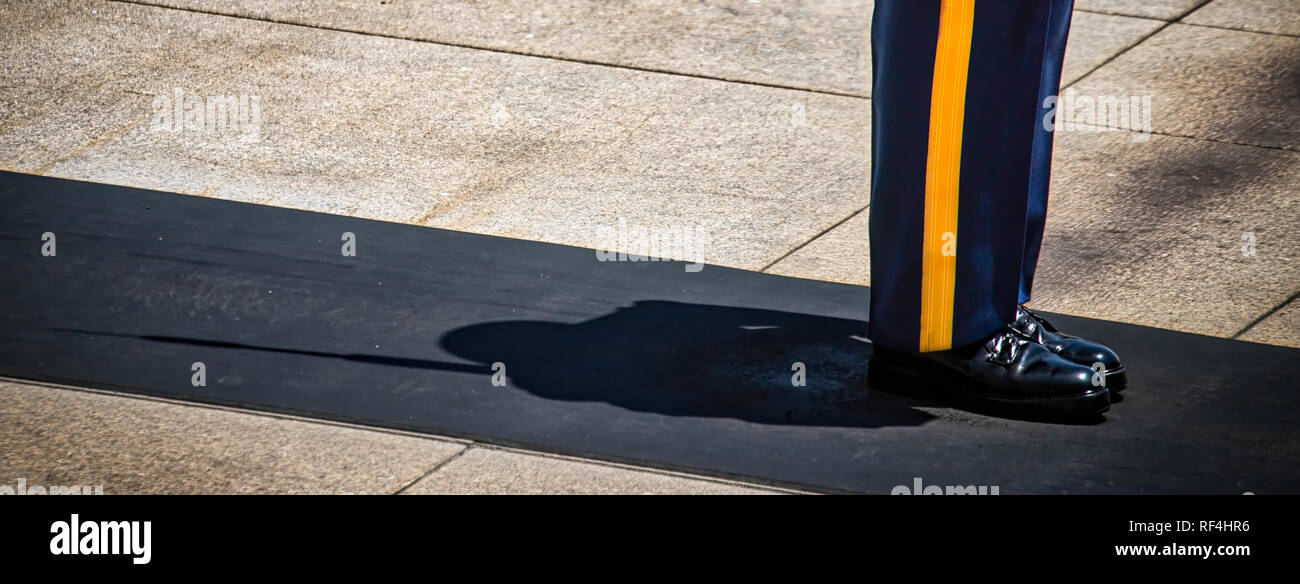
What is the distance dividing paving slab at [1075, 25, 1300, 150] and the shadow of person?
94.0 inches

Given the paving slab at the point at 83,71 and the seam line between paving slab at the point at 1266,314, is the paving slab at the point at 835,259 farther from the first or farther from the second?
the paving slab at the point at 83,71

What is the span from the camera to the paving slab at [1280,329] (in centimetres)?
442

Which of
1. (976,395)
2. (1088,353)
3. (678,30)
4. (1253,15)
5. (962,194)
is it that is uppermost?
(1253,15)

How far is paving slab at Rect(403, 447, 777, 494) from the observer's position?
3.54 metres

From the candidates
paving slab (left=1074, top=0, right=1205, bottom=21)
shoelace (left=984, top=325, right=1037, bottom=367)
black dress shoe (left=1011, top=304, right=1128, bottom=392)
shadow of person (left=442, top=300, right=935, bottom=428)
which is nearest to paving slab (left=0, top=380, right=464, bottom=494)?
shadow of person (left=442, top=300, right=935, bottom=428)

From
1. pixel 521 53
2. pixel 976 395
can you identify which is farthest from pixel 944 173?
pixel 521 53

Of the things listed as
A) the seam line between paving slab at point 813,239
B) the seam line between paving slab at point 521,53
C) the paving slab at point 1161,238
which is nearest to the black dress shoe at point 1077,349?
the paving slab at point 1161,238

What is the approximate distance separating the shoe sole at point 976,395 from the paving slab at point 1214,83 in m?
2.48

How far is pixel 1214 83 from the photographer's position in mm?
6473

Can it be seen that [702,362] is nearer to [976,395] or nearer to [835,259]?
[976,395]

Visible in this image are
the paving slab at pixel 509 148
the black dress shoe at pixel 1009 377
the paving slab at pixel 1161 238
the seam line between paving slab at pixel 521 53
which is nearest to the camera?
the black dress shoe at pixel 1009 377

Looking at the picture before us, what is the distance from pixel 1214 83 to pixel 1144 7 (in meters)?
1.06

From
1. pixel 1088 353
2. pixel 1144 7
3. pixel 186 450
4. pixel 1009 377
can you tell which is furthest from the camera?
pixel 1144 7
